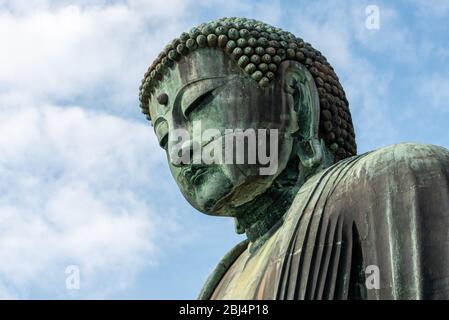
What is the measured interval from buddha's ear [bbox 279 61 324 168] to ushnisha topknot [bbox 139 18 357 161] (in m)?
0.09

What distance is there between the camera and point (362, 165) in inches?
511

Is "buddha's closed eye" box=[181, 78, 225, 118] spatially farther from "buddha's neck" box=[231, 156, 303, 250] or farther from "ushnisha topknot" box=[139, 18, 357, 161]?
"buddha's neck" box=[231, 156, 303, 250]

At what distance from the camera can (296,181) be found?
541 inches

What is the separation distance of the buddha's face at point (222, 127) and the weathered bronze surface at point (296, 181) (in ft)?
0.04

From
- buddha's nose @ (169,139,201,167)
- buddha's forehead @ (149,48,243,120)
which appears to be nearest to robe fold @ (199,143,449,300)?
buddha's nose @ (169,139,201,167)

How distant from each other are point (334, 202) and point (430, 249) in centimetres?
96

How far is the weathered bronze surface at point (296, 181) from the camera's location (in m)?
12.4

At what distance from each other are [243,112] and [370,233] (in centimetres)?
182

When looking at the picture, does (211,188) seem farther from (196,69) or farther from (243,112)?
(196,69)

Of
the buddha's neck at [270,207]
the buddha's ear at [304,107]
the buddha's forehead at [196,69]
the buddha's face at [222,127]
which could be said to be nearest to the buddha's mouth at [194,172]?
the buddha's face at [222,127]

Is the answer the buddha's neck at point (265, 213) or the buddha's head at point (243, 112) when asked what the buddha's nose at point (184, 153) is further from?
the buddha's neck at point (265, 213)
